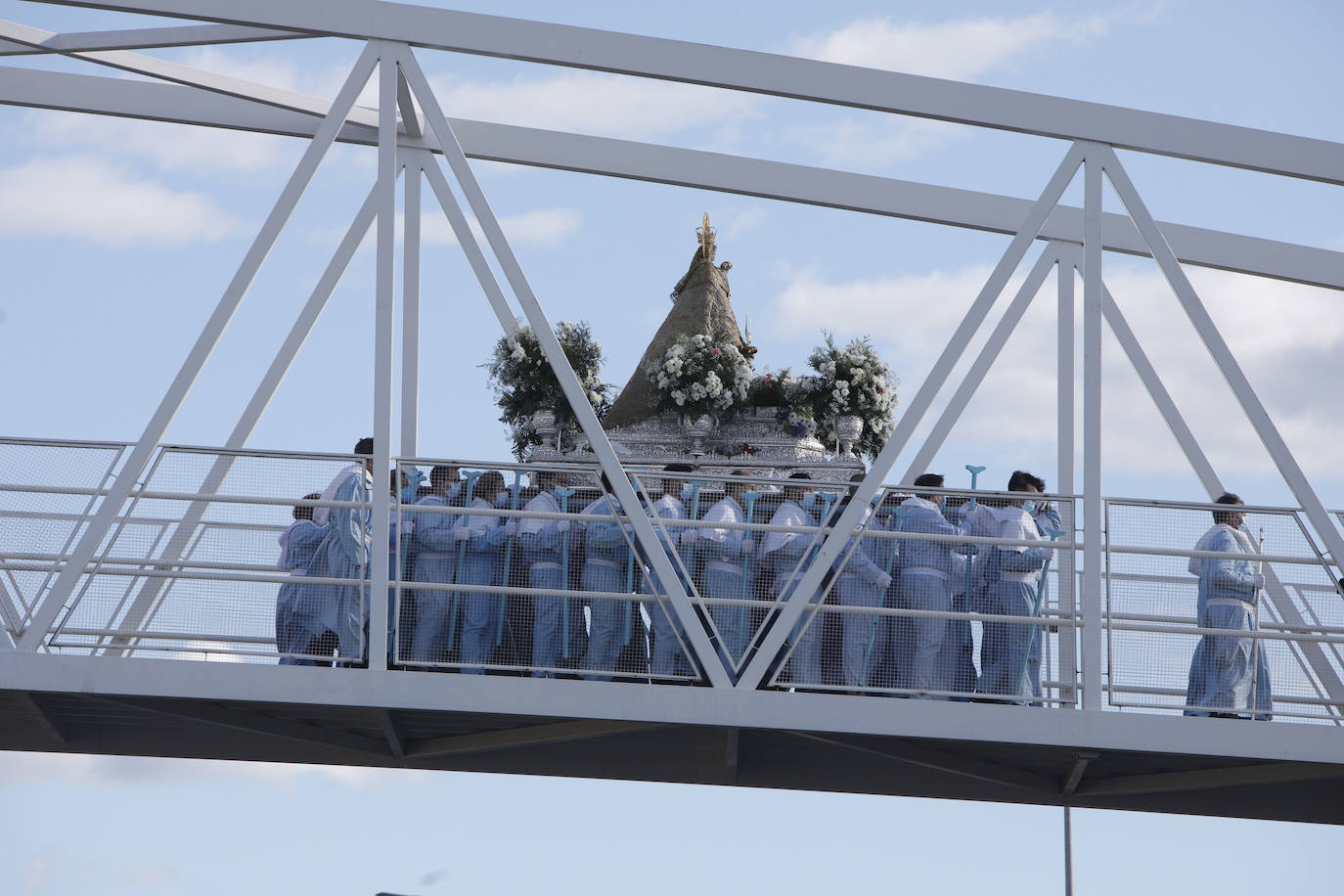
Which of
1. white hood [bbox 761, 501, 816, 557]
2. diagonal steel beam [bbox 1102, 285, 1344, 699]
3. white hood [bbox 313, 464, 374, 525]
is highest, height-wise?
diagonal steel beam [bbox 1102, 285, 1344, 699]

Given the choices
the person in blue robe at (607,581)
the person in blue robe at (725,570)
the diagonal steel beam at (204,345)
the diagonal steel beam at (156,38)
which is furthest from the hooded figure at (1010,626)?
the diagonal steel beam at (156,38)

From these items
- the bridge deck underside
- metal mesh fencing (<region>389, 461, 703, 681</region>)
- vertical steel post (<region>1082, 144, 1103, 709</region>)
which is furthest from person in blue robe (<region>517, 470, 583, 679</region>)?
vertical steel post (<region>1082, 144, 1103, 709</region>)

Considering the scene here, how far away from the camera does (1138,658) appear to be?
10852 mm

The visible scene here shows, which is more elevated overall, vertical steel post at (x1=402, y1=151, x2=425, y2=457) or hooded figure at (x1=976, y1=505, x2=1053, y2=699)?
vertical steel post at (x1=402, y1=151, x2=425, y2=457)

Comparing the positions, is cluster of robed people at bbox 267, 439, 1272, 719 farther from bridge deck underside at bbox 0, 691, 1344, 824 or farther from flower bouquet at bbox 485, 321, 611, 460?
flower bouquet at bbox 485, 321, 611, 460

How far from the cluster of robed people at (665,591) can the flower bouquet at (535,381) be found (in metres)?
4.22

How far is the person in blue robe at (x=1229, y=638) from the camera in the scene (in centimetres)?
1093

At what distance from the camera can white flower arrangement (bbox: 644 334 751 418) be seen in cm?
1588

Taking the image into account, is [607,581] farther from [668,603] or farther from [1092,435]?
[1092,435]

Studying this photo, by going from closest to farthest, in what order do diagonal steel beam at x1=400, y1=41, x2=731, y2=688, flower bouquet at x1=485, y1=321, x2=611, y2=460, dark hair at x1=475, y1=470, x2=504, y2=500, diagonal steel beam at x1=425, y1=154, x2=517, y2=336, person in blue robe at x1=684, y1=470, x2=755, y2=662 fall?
diagonal steel beam at x1=400, y1=41, x2=731, y2=688, person in blue robe at x1=684, y1=470, x2=755, y2=662, dark hair at x1=475, y1=470, x2=504, y2=500, diagonal steel beam at x1=425, y1=154, x2=517, y2=336, flower bouquet at x1=485, y1=321, x2=611, y2=460

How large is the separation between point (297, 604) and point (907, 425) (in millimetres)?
4179

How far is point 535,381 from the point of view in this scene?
15430 mm

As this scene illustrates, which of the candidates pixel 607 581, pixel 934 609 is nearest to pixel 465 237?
pixel 607 581

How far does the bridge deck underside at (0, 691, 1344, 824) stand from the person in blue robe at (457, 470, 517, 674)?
786 mm
